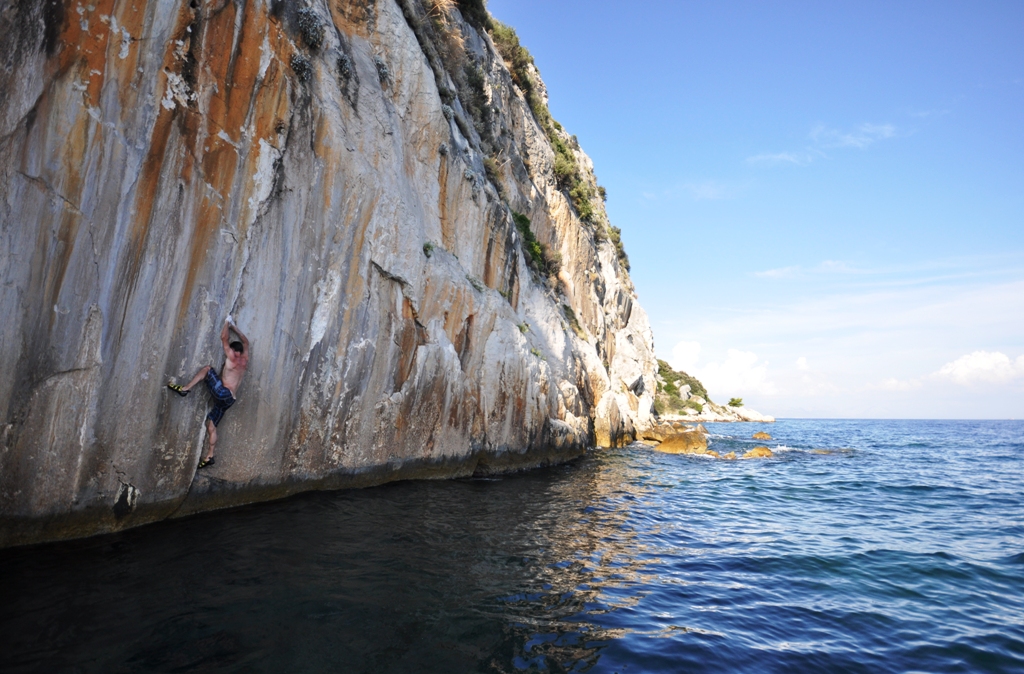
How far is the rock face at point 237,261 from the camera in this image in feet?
24.0

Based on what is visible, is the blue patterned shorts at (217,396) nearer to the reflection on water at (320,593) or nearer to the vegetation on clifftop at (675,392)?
the reflection on water at (320,593)

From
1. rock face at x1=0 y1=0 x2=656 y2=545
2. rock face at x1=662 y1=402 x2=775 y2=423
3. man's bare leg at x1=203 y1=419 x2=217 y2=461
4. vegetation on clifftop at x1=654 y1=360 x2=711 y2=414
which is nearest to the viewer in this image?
rock face at x1=0 y1=0 x2=656 y2=545

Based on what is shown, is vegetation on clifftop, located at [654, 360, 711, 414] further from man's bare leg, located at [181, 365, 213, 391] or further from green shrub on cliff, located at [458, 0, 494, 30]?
man's bare leg, located at [181, 365, 213, 391]

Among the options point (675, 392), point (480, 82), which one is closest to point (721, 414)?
point (675, 392)

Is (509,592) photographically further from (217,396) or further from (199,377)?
(199,377)

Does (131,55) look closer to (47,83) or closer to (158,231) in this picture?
(47,83)

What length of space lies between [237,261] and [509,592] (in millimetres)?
7404

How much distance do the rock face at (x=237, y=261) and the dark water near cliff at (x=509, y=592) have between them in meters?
1.31

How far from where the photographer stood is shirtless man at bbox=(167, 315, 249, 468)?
9203mm

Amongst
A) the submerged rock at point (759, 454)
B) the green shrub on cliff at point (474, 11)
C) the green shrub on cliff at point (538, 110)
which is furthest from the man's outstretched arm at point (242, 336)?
the submerged rock at point (759, 454)

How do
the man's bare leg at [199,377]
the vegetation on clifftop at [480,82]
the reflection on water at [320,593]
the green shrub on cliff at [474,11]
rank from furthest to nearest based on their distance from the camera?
the green shrub on cliff at [474,11] → the vegetation on clifftop at [480,82] → the man's bare leg at [199,377] → the reflection on water at [320,593]

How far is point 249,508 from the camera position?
10.2 meters

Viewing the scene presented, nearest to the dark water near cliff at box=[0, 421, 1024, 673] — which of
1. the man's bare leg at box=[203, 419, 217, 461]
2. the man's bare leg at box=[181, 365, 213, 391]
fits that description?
the man's bare leg at box=[203, 419, 217, 461]

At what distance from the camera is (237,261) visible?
9.63 meters
